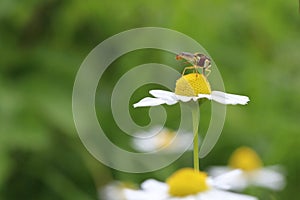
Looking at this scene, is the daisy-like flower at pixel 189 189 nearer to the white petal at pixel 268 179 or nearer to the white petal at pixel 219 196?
the white petal at pixel 219 196

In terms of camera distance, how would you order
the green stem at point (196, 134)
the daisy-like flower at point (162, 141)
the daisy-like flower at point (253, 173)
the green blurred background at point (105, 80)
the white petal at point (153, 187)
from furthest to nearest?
1. the green blurred background at point (105, 80)
2. the daisy-like flower at point (162, 141)
3. the daisy-like flower at point (253, 173)
4. the white petal at point (153, 187)
5. the green stem at point (196, 134)

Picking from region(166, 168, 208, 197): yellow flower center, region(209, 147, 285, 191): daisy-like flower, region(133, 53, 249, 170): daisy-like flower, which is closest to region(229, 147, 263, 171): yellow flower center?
region(209, 147, 285, 191): daisy-like flower

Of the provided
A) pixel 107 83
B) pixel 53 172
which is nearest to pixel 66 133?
pixel 53 172

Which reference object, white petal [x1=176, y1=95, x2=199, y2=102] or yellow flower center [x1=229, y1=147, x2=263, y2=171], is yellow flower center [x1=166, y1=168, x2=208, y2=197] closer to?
white petal [x1=176, y1=95, x2=199, y2=102]

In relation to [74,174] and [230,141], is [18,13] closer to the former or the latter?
[74,174]

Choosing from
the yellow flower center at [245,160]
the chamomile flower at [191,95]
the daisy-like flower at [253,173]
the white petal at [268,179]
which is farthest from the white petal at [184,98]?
the yellow flower center at [245,160]

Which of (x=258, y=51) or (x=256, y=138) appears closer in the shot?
(x=256, y=138)

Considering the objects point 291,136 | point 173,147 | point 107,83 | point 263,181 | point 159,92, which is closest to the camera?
point 159,92

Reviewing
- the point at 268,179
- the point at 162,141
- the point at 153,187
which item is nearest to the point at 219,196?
the point at 153,187
